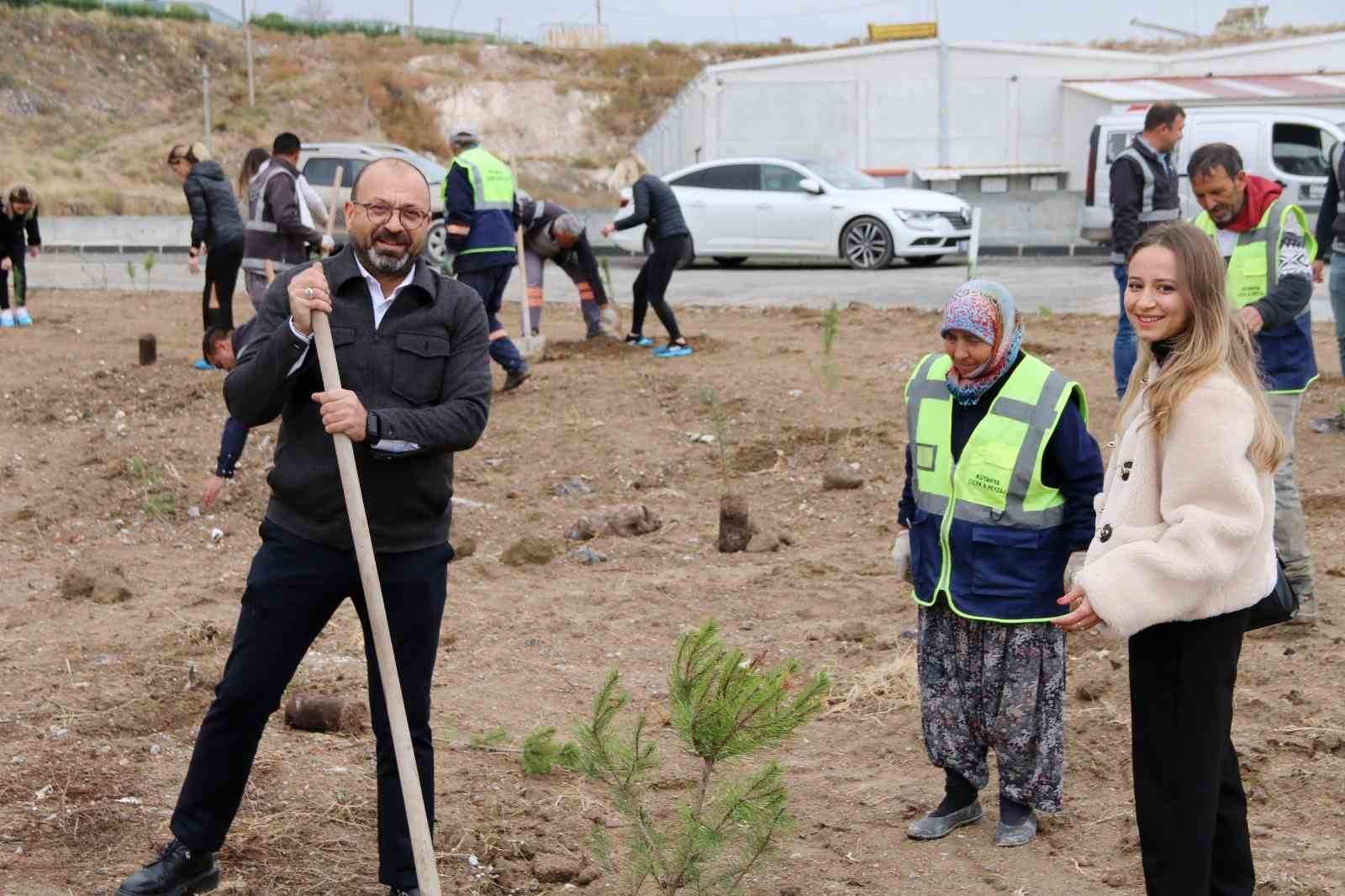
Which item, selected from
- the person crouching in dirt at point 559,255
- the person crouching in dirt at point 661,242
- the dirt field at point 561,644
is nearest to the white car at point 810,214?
the person crouching in dirt at point 559,255

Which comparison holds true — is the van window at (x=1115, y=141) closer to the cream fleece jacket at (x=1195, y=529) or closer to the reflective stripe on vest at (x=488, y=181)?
the reflective stripe on vest at (x=488, y=181)

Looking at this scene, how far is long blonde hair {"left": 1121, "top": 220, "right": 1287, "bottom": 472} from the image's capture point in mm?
3275

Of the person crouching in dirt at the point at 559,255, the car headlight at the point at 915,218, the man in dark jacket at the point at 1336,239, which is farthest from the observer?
the car headlight at the point at 915,218

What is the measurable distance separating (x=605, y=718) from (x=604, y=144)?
51368 mm

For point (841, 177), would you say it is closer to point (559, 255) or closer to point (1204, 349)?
point (559, 255)

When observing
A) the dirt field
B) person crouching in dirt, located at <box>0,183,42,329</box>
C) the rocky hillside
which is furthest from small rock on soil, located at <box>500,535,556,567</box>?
the rocky hillside

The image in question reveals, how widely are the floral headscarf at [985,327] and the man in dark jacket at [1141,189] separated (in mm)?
4493

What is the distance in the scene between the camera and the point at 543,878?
14.2 feet

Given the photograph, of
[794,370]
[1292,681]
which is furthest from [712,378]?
[1292,681]

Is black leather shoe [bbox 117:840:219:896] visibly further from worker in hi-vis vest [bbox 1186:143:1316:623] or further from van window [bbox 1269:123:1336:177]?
van window [bbox 1269:123:1336:177]

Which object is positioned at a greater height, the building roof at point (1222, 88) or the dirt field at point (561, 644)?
the building roof at point (1222, 88)

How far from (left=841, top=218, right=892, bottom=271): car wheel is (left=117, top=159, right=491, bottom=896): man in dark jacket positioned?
53.6 feet

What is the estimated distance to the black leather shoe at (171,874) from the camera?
386 centimetres

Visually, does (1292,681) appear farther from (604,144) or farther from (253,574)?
(604,144)
